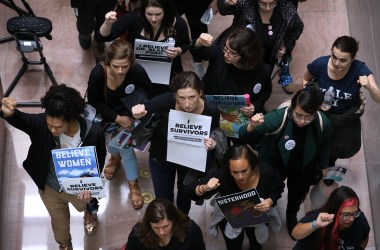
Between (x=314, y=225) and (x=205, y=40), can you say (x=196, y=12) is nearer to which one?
(x=205, y=40)

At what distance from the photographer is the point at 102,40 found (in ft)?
18.0

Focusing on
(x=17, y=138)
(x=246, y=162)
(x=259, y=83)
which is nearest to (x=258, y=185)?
(x=246, y=162)

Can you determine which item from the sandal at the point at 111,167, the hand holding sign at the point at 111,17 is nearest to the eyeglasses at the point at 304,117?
the hand holding sign at the point at 111,17

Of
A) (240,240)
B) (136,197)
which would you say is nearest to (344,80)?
(240,240)

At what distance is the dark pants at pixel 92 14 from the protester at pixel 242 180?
225 cm

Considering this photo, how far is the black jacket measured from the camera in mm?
4469

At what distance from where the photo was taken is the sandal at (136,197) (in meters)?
5.87

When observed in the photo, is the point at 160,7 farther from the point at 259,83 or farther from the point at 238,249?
the point at 238,249

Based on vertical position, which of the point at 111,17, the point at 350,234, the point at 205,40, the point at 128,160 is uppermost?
the point at 111,17

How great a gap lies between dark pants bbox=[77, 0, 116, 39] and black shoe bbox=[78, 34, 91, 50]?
0.06 meters

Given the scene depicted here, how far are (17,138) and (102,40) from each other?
147 cm

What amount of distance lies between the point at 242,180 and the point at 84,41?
3.05 m

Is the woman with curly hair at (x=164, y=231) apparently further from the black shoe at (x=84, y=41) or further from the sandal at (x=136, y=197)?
the black shoe at (x=84, y=41)

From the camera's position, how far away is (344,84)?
5.06 metres
